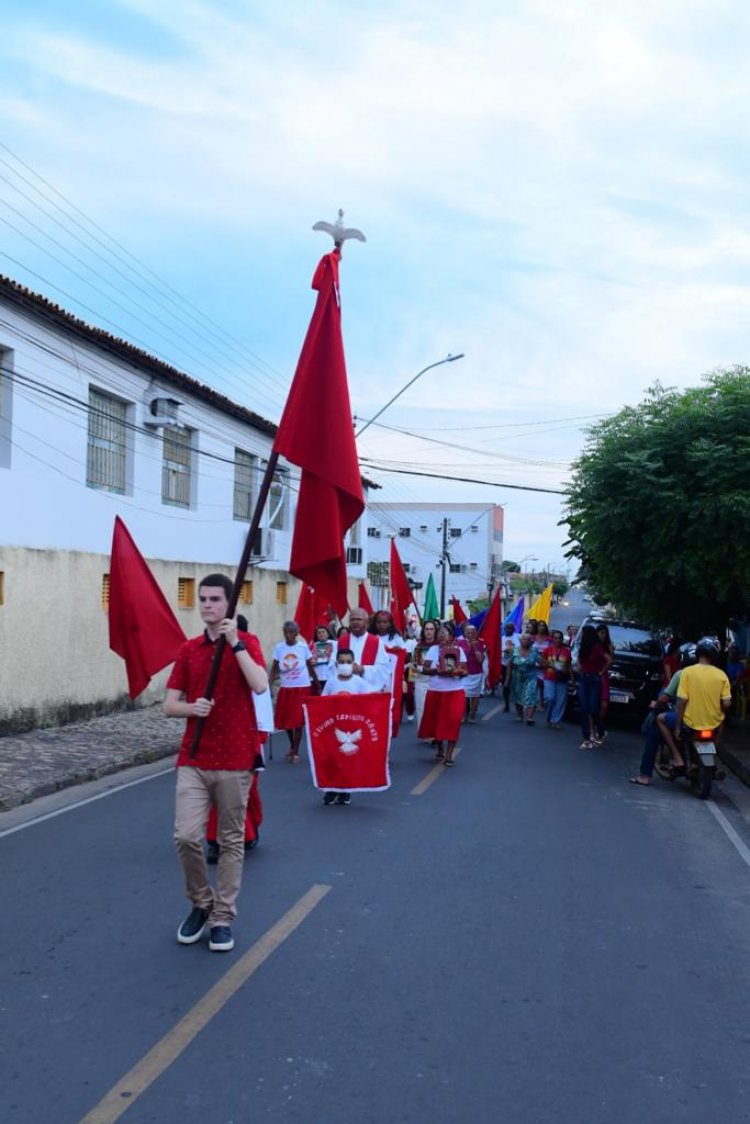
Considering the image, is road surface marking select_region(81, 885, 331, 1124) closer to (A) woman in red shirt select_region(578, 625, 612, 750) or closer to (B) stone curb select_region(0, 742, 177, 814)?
(B) stone curb select_region(0, 742, 177, 814)

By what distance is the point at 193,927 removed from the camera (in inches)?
235

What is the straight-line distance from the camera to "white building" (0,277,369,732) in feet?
52.7

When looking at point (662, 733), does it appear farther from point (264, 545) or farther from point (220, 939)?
point (264, 545)

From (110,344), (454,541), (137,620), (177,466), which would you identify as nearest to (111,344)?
(110,344)

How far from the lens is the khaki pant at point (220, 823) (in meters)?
5.82

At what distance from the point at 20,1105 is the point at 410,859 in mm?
4377

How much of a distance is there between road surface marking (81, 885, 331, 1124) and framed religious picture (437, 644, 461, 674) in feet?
22.6

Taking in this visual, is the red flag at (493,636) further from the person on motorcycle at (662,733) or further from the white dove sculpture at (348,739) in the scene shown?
the white dove sculpture at (348,739)

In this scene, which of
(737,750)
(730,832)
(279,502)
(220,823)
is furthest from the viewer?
(279,502)

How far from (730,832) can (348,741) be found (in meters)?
3.49

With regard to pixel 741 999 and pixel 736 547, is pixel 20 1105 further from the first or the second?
pixel 736 547

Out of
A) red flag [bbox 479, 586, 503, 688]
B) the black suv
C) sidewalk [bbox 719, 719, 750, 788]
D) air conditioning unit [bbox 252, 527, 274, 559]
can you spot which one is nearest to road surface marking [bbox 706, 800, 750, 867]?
sidewalk [bbox 719, 719, 750, 788]

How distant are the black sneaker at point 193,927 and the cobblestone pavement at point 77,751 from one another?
4782 mm

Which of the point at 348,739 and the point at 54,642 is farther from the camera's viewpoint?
the point at 54,642
